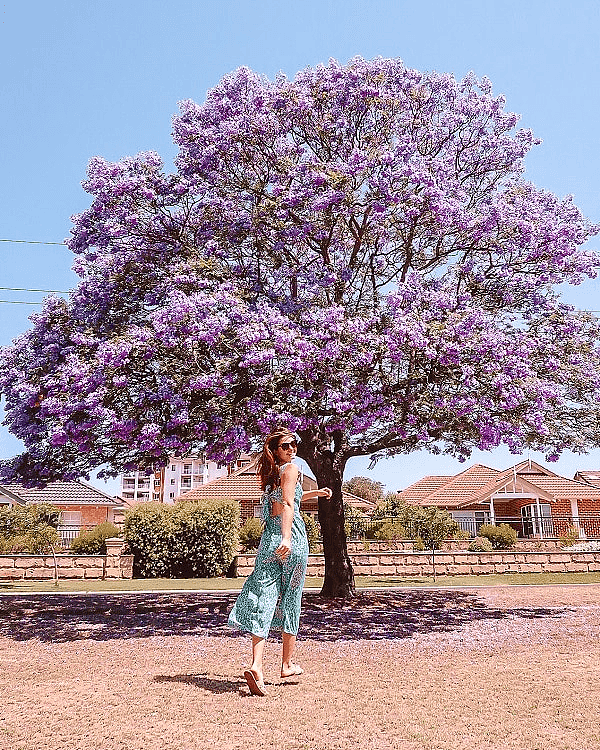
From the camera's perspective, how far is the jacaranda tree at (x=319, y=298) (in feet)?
39.5

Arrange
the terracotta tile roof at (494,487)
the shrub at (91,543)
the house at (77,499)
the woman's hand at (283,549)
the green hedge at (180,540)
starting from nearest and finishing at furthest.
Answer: the woman's hand at (283,549) → the green hedge at (180,540) → the shrub at (91,543) → the house at (77,499) → the terracotta tile roof at (494,487)

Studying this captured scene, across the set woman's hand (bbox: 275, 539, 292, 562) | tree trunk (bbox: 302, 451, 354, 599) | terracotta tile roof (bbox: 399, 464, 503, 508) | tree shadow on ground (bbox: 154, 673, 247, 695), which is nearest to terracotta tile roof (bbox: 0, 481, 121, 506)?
terracotta tile roof (bbox: 399, 464, 503, 508)

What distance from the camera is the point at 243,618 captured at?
290 inches

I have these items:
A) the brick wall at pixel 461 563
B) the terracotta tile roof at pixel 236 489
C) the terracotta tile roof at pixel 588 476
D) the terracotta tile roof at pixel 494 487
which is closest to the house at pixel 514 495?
the terracotta tile roof at pixel 494 487

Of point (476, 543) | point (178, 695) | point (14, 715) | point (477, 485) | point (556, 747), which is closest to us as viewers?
point (556, 747)

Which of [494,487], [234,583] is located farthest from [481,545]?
[494,487]

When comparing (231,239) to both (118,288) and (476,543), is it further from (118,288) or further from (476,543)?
(476,543)

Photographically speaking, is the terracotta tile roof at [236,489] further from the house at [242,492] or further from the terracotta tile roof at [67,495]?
the terracotta tile roof at [67,495]

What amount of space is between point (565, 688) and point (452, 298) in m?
6.57

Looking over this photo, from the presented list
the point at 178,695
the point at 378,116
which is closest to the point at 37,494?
the point at 378,116

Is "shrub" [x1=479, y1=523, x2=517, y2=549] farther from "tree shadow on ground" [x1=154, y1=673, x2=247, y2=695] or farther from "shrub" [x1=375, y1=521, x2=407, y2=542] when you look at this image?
"tree shadow on ground" [x1=154, y1=673, x2=247, y2=695]

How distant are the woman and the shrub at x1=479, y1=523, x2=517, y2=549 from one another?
2046cm

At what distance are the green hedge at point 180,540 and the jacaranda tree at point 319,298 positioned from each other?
25.6 ft

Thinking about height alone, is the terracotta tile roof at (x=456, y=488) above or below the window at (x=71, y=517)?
above
